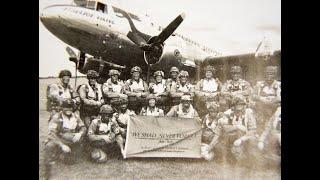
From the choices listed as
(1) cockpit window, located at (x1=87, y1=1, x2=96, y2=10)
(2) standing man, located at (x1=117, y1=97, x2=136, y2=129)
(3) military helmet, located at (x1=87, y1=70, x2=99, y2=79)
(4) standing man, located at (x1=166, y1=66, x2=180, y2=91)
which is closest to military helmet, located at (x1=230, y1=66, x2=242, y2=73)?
(4) standing man, located at (x1=166, y1=66, x2=180, y2=91)

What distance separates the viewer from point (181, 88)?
5.98 meters

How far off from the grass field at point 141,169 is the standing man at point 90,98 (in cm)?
10

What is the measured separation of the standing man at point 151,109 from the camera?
5.87 metres

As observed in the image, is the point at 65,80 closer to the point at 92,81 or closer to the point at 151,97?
the point at 92,81

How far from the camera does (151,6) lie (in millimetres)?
5855

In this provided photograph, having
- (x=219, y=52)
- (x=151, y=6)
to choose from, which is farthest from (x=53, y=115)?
(x=219, y=52)

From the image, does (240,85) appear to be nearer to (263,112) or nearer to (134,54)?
(263,112)

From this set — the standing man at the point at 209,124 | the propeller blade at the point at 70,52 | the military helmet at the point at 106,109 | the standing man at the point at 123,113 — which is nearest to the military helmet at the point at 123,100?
the standing man at the point at 123,113

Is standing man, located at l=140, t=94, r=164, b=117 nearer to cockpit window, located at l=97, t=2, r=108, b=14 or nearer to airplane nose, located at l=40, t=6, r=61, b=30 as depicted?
cockpit window, located at l=97, t=2, r=108, b=14

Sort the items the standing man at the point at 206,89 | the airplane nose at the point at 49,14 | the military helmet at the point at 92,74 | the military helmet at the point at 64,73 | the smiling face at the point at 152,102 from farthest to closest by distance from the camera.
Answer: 1. the standing man at the point at 206,89
2. the smiling face at the point at 152,102
3. the military helmet at the point at 92,74
4. the military helmet at the point at 64,73
5. the airplane nose at the point at 49,14

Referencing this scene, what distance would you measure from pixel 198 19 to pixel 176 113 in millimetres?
1237

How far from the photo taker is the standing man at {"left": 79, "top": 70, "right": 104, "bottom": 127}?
226 inches

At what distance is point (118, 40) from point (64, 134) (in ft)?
4.40

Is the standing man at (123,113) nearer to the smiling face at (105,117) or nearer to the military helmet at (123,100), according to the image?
the military helmet at (123,100)
